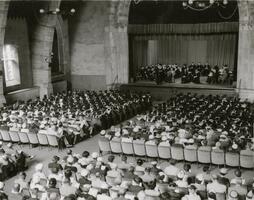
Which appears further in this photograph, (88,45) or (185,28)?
(88,45)

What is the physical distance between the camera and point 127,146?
44.5 ft

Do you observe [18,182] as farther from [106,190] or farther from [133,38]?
[133,38]

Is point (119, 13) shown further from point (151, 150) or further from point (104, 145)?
point (151, 150)

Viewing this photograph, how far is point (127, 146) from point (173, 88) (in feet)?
38.8

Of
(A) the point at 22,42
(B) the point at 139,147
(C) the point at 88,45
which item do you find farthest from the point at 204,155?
(C) the point at 88,45

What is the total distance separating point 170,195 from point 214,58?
20747 mm

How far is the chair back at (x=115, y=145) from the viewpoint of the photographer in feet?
45.0

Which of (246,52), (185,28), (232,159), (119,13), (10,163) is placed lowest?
(10,163)

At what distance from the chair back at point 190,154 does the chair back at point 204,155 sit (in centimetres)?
14

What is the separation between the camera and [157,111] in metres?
17.9

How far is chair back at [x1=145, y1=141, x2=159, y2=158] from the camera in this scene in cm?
1309

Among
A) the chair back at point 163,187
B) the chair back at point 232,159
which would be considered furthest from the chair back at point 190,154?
the chair back at point 163,187

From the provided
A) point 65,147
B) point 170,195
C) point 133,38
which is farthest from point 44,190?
point 133,38

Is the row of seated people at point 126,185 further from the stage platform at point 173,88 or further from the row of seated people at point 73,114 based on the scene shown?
the stage platform at point 173,88
